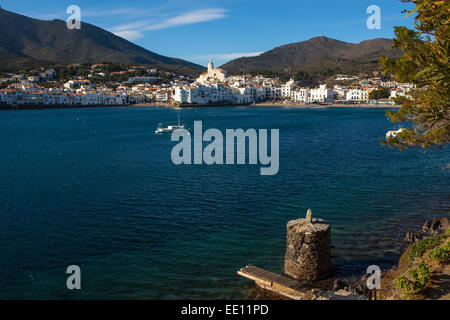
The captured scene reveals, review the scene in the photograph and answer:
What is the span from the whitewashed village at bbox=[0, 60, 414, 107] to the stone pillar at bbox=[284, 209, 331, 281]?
11004 centimetres

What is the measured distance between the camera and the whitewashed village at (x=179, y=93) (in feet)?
396

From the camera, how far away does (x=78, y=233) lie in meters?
13.5

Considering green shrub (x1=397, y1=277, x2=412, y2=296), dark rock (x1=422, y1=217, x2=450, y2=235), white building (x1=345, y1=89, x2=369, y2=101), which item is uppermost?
white building (x1=345, y1=89, x2=369, y2=101)

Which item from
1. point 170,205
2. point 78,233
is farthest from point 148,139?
point 78,233

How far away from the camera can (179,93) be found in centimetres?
12644

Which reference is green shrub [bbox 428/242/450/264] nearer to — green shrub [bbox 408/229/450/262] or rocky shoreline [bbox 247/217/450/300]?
rocky shoreline [bbox 247/217/450/300]

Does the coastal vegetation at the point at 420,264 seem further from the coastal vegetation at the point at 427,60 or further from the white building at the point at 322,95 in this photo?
the white building at the point at 322,95

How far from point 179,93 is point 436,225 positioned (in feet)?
388

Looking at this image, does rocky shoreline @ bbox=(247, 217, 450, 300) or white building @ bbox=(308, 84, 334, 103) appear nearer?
rocky shoreline @ bbox=(247, 217, 450, 300)

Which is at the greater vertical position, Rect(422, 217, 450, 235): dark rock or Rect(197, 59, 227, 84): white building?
Rect(197, 59, 227, 84): white building

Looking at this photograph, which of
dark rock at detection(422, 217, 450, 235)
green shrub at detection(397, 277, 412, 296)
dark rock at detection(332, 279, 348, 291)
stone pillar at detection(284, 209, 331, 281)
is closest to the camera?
green shrub at detection(397, 277, 412, 296)

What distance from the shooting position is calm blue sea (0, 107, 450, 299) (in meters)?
10.3

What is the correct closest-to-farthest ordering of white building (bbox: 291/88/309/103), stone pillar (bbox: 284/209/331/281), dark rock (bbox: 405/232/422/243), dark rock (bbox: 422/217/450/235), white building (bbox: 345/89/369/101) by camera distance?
stone pillar (bbox: 284/209/331/281) < dark rock (bbox: 405/232/422/243) < dark rock (bbox: 422/217/450/235) < white building (bbox: 345/89/369/101) < white building (bbox: 291/88/309/103)

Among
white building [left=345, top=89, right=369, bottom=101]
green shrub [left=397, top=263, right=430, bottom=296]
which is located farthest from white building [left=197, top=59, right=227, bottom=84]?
green shrub [left=397, top=263, right=430, bottom=296]
